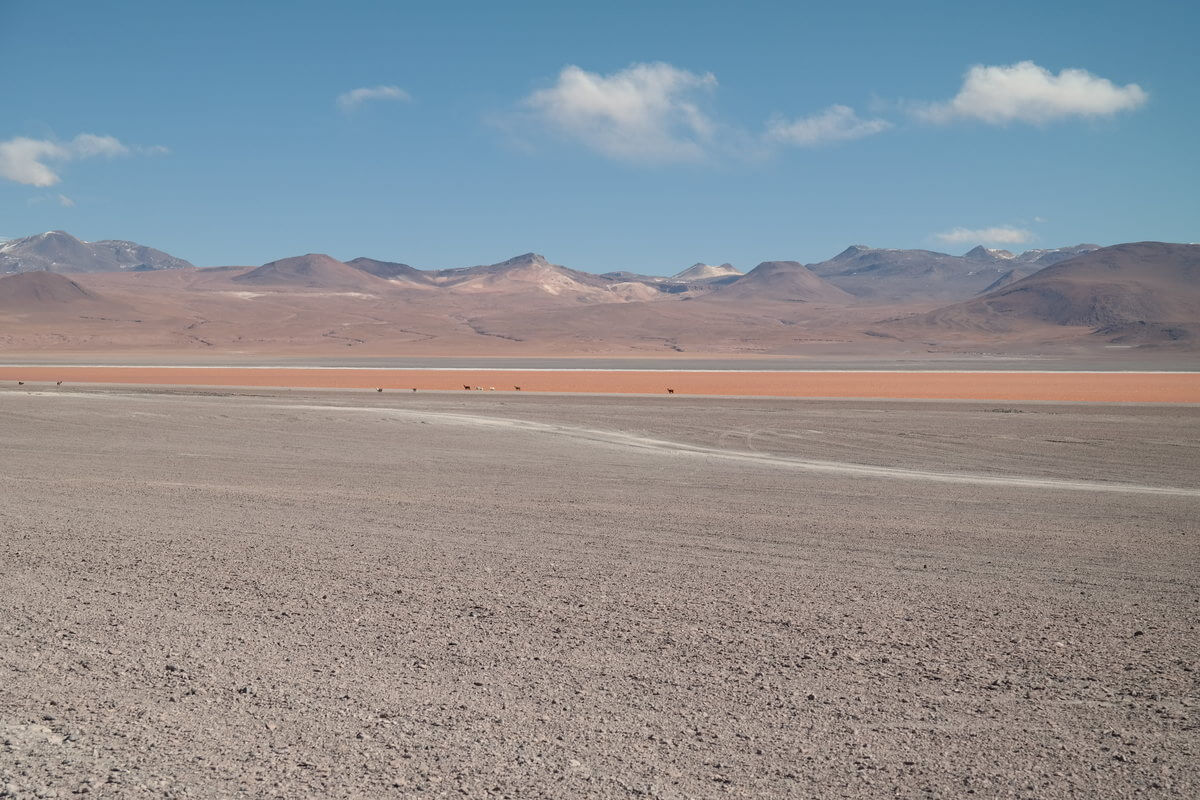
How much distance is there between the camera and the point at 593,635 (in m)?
6.06

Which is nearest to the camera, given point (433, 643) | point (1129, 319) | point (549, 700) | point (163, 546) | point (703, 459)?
point (549, 700)

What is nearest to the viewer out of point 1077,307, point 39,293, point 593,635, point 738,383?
point 593,635

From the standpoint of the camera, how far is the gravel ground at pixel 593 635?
4332 mm

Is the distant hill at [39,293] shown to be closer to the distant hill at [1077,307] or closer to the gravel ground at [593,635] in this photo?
the distant hill at [1077,307]

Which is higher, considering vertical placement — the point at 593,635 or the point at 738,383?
the point at 738,383

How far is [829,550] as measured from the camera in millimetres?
8719

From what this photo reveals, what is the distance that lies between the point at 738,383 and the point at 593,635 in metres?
39.0

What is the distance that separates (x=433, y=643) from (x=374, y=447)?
12.0m

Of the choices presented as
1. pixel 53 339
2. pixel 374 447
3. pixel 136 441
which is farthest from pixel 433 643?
pixel 53 339

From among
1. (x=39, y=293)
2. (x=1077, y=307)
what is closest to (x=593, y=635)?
(x=1077, y=307)

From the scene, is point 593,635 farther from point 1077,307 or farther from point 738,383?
point 1077,307

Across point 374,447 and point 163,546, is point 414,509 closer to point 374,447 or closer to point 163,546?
point 163,546

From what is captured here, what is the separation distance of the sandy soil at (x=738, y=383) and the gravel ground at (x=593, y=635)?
23771mm

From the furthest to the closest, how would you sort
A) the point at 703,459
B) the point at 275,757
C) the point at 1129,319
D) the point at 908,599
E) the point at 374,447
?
1. the point at 1129,319
2. the point at 374,447
3. the point at 703,459
4. the point at 908,599
5. the point at 275,757
